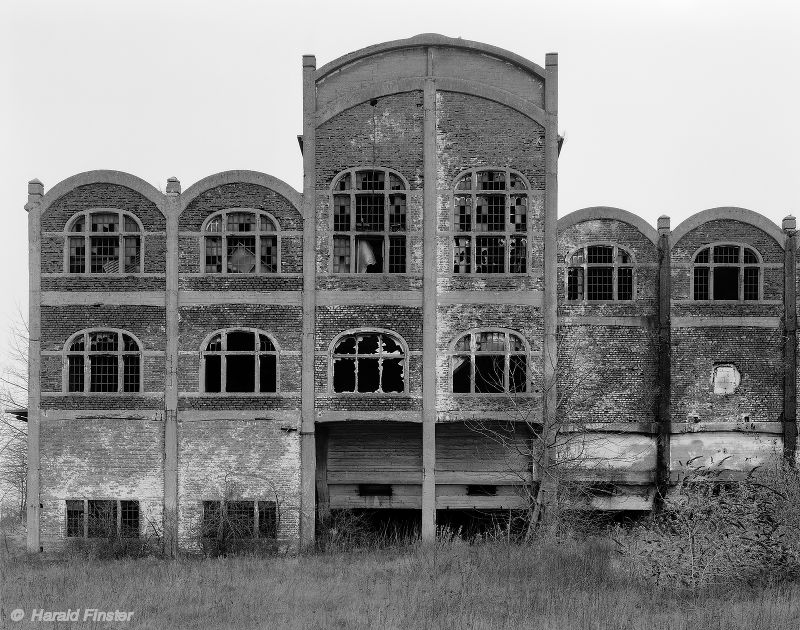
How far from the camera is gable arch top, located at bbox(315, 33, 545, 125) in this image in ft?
72.8

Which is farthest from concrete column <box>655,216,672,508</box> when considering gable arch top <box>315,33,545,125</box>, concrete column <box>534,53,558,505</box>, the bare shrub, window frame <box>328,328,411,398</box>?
window frame <box>328,328,411,398</box>

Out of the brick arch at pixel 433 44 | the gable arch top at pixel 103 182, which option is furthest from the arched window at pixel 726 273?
the gable arch top at pixel 103 182

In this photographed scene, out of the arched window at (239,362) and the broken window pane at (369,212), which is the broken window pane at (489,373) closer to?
the broken window pane at (369,212)

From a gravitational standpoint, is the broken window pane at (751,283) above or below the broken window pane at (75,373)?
above

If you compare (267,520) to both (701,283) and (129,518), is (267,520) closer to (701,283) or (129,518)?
(129,518)

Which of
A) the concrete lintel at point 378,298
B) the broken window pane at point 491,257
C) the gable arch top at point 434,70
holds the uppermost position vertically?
the gable arch top at point 434,70

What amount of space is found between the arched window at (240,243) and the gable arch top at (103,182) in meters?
1.49

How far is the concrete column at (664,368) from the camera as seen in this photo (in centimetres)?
2208

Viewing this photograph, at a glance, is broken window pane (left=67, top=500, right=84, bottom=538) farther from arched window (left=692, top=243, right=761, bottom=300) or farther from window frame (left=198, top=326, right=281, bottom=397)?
arched window (left=692, top=243, right=761, bottom=300)

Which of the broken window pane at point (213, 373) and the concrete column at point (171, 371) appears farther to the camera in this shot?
the broken window pane at point (213, 373)

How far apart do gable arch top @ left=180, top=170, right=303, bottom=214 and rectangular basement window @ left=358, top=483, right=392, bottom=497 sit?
24.6 feet

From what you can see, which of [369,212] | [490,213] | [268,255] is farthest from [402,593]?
[490,213]

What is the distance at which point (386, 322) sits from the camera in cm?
2169

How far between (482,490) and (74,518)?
34.7ft
